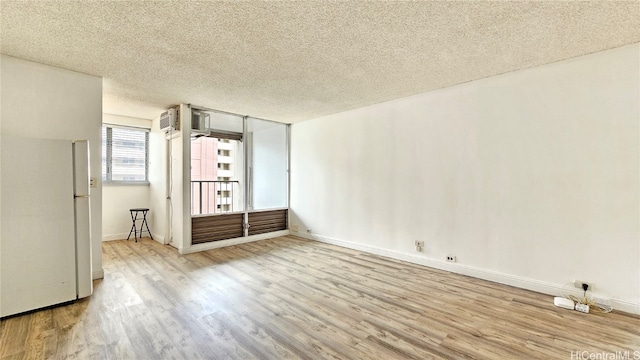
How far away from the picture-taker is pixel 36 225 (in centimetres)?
249

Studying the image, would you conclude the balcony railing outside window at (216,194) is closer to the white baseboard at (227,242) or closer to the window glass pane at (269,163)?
the window glass pane at (269,163)

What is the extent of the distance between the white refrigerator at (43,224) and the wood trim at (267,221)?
9.33 ft

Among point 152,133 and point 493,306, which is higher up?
point 152,133

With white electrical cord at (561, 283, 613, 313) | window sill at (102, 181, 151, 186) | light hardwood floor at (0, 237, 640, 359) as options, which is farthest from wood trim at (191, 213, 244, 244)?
white electrical cord at (561, 283, 613, 313)

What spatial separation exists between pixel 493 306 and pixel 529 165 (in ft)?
5.24

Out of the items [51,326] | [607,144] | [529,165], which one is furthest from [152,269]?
[607,144]

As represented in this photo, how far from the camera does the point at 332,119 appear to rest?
5.12 metres

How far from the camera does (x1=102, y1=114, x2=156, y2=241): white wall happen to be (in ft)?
16.9

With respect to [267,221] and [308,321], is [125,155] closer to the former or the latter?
[267,221]

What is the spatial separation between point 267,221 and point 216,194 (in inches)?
47.8

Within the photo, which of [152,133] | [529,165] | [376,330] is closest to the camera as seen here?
[376,330]

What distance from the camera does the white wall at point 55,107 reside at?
277cm

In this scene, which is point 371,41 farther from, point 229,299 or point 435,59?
point 229,299

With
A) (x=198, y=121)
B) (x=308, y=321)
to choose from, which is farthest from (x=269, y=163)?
(x=308, y=321)
